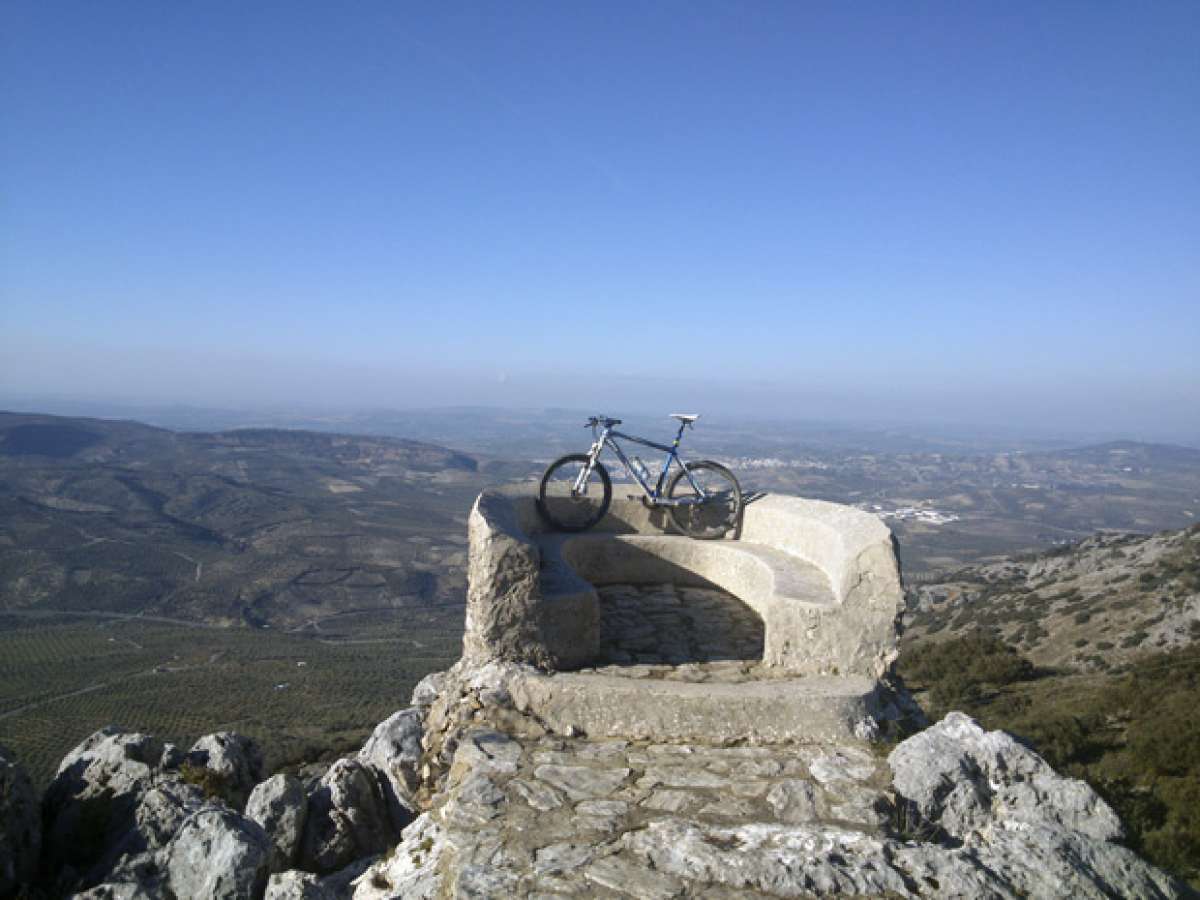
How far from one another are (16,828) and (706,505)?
6519 mm

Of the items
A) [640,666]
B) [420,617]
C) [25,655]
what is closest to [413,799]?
[640,666]

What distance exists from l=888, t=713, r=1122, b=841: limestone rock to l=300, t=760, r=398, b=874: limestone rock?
12.0 feet

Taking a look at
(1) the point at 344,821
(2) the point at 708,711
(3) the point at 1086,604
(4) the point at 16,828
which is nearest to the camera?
(2) the point at 708,711

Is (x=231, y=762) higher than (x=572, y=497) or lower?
lower

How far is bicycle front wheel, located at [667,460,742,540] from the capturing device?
8336 millimetres

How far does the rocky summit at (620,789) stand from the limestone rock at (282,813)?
16 millimetres

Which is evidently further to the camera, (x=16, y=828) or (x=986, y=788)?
(x=16, y=828)

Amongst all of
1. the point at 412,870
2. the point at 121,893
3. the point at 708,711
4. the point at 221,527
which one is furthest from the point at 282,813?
the point at 221,527

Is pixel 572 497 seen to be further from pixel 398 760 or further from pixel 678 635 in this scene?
pixel 398 760

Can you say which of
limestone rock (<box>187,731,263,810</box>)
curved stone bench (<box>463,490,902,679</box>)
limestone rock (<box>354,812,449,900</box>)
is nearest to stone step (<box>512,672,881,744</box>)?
curved stone bench (<box>463,490,902,679</box>)

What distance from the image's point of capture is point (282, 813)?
500 centimetres

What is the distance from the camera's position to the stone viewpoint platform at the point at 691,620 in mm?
4684

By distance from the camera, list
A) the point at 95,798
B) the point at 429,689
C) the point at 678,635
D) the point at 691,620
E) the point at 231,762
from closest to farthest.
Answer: the point at 95,798 < the point at 231,762 < the point at 678,635 < the point at 691,620 < the point at 429,689

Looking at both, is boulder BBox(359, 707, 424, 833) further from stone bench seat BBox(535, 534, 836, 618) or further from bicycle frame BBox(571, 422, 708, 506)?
bicycle frame BBox(571, 422, 708, 506)
